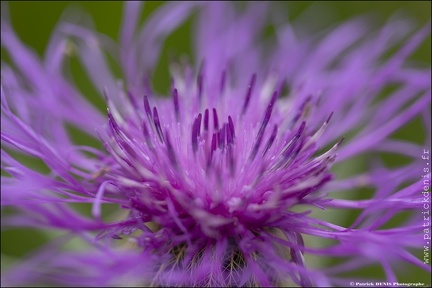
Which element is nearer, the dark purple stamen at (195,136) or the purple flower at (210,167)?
the purple flower at (210,167)

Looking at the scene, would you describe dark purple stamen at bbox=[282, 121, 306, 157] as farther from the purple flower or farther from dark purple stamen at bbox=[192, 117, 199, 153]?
dark purple stamen at bbox=[192, 117, 199, 153]

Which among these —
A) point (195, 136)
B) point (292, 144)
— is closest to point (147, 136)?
point (195, 136)

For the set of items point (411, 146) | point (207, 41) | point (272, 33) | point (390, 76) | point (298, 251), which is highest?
point (272, 33)

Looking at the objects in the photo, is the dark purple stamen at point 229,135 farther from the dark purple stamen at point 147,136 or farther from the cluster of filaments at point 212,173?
the dark purple stamen at point 147,136

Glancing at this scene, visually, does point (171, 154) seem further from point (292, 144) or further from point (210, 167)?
point (292, 144)

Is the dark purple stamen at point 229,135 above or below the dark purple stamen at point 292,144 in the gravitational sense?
above

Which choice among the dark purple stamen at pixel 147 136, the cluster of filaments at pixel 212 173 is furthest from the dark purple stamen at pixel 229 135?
the dark purple stamen at pixel 147 136

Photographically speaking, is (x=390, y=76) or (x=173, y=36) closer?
(x=390, y=76)

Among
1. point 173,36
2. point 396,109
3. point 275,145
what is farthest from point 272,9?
point 275,145

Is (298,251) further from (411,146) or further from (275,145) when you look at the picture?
(411,146)
